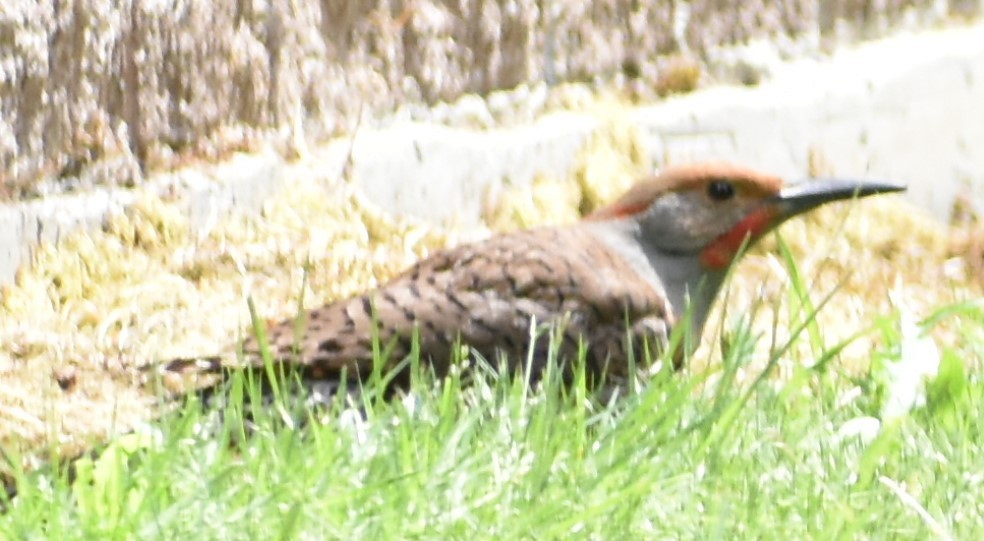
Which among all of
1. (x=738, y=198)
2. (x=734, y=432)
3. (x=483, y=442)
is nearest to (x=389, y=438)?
(x=483, y=442)

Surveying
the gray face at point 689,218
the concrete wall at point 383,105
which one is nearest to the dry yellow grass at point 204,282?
the concrete wall at point 383,105

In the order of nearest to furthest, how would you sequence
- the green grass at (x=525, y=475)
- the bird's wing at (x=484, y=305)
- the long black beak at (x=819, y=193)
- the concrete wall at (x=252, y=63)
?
the green grass at (x=525, y=475), the bird's wing at (x=484, y=305), the concrete wall at (x=252, y=63), the long black beak at (x=819, y=193)

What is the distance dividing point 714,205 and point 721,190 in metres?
0.04

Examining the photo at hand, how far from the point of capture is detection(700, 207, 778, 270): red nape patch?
4117 millimetres

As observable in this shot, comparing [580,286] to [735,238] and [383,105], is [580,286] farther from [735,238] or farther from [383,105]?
[383,105]

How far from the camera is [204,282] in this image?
397 cm

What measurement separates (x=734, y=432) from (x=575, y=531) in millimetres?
511

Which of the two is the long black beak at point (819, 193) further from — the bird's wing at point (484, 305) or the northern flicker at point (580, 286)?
the bird's wing at point (484, 305)

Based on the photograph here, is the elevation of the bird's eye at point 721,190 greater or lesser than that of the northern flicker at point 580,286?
greater

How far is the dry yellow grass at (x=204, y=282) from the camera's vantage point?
3578 millimetres

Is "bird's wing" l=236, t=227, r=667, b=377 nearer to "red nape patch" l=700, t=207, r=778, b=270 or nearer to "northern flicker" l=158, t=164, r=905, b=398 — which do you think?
"northern flicker" l=158, t=164, r=905, b=398

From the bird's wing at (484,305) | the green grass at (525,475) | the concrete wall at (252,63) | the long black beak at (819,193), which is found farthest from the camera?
the long black beak at (819,193)

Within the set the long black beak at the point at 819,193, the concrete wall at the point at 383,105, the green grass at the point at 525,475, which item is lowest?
the green grass at the point at 525,475

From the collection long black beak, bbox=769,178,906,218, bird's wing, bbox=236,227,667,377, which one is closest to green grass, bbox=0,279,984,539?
bird's wing, bbox=236,227,667,377
